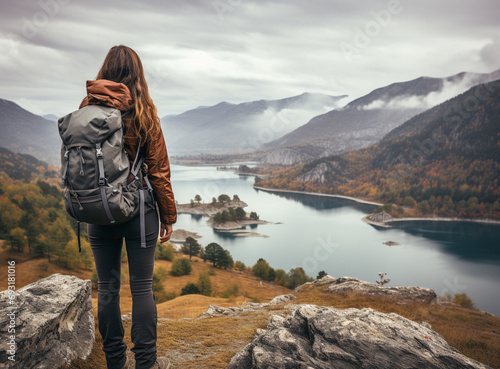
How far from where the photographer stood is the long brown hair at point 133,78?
2.35 meters

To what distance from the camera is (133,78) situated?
7.92 feet

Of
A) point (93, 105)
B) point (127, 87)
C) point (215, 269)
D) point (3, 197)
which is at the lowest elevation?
point (215, 269)

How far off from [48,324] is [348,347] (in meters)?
3.17

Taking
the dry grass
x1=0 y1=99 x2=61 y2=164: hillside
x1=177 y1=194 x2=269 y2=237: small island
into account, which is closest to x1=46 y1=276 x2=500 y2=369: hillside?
the dry grass

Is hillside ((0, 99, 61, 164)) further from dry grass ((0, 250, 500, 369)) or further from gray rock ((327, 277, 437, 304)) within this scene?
dry grass ((0, 250, 500, 369))

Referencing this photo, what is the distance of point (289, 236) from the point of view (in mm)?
60594

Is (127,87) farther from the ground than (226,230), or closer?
farther from the ground

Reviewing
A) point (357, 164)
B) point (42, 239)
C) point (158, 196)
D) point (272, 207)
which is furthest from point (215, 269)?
point (357, 164)

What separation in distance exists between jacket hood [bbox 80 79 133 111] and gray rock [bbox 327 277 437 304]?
32.1 ft

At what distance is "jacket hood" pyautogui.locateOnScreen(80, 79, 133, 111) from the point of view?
7.08 feet

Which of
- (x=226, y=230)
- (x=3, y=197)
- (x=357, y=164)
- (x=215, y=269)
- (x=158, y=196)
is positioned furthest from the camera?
(x=357, y=164)

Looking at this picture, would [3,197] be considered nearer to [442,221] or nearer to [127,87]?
[127,87]

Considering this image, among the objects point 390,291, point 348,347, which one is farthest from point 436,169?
point 348,347

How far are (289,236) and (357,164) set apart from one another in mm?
103748
